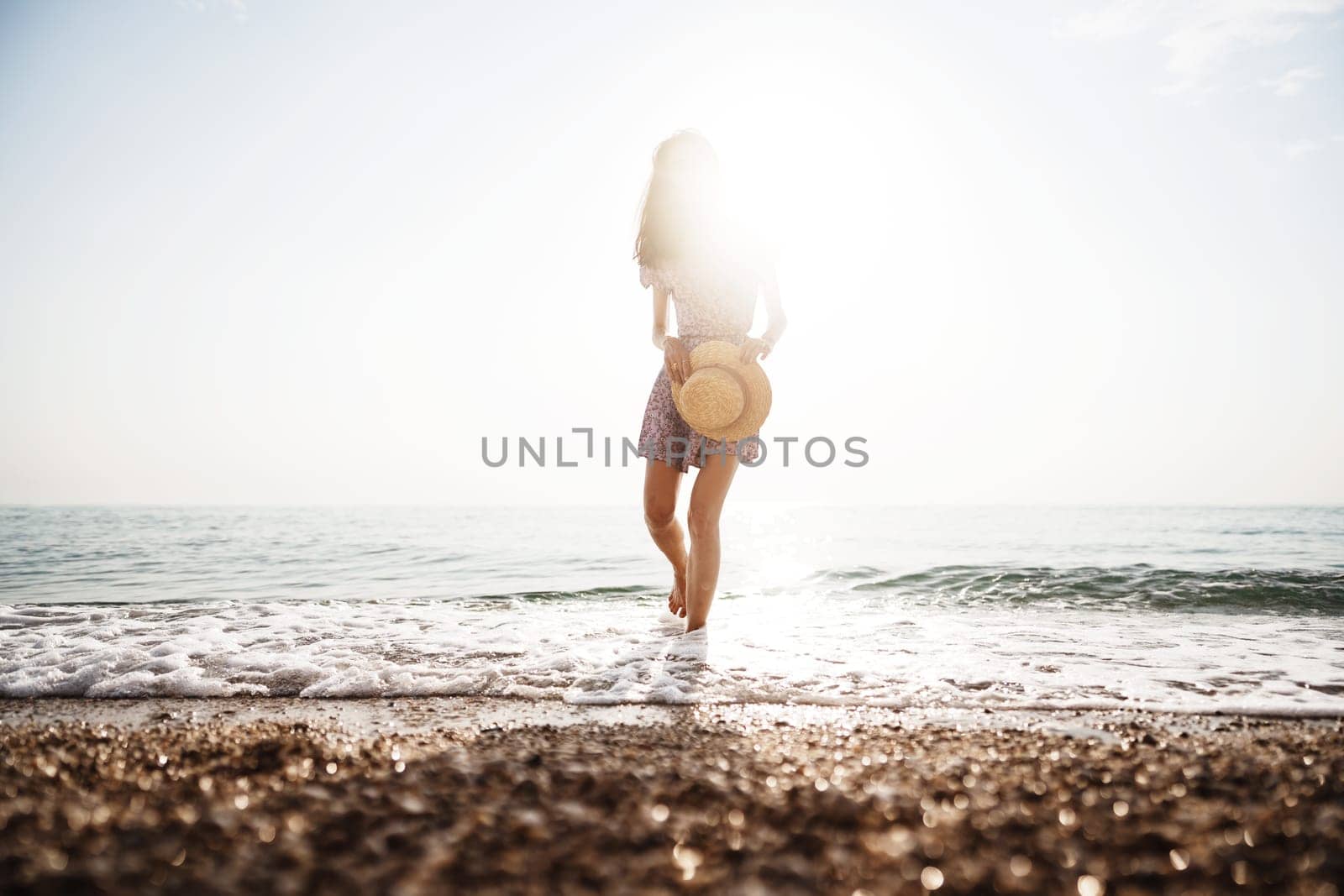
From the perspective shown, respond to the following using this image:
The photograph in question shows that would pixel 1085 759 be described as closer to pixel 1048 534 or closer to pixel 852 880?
pixel 852 880

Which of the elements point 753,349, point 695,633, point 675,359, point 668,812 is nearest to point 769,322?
point 753,349

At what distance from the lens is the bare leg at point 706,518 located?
375 centimetres

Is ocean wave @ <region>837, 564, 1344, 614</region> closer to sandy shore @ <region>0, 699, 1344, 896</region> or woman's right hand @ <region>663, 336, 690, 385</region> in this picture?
woman's right hand @ <region>663, 336, 690, 385</region>

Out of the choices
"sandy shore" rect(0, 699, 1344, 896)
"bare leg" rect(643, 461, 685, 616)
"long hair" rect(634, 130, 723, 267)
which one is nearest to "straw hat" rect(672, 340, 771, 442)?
"bare leg" rect(643, 461, 685, 616)

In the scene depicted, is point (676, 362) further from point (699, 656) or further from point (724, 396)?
point (699, 656)

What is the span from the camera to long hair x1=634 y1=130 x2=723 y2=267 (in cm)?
394

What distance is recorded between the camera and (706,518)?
12.3 feet

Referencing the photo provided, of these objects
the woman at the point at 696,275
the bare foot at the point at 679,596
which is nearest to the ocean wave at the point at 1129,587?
the bare foot at the point at 679,596

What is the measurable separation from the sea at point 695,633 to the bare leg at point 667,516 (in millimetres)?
244

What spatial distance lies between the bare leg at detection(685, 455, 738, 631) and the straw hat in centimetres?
18

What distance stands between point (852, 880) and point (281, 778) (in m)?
1.24

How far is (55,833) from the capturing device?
1311 mm

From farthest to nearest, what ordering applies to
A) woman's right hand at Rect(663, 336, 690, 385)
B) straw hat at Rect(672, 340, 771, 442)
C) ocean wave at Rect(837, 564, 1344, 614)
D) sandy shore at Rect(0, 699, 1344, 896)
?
ocean wave at Rect(837, 564, 1344, 614) < woman's right hand at Rect(663, 336, 690, 385) < straw hat at Rect(672, 340, 771, 442) < sandy shore at Rect(0, 699, 1344, 896)

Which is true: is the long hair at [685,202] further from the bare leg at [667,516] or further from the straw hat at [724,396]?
the bare leg at [667,516]
